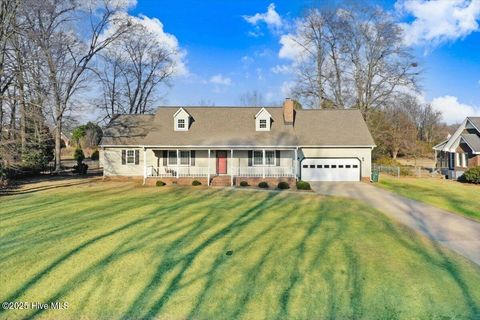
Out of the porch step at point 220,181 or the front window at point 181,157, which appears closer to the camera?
the porch step at point 220,181

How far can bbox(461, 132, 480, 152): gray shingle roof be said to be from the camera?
27031 millimetres

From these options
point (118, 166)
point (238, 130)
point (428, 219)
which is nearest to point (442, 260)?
point (428, 219)

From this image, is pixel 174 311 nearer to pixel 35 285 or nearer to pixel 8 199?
pixel 35 285

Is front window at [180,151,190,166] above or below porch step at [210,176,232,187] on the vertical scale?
above

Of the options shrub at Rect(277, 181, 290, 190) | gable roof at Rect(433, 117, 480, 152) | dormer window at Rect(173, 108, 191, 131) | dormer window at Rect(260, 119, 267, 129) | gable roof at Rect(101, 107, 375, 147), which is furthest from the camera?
gable roof at Rect(433, 117, 480, 152)

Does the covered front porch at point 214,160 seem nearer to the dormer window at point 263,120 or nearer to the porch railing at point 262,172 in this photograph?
the porch railing at point 262,172

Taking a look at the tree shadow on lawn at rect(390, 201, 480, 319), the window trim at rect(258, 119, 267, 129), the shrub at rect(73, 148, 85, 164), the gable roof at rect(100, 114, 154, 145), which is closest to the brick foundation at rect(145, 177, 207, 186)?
the gable roof at rect(100, 114, 154, 145)

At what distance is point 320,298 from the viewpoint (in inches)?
254

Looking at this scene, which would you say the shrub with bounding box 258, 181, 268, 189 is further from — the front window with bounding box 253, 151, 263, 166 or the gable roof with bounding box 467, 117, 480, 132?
the gable roof with bounding box 467, 117, 480, 132

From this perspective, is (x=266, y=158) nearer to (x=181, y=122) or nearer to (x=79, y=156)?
(x=181, y=122)

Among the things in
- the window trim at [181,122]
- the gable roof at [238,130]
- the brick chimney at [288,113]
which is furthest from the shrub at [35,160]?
the brick chimney at [288,113]

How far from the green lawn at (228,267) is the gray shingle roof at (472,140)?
21295 millimetres

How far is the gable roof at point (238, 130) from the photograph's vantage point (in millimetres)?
24031

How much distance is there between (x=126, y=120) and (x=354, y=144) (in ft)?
67.9
